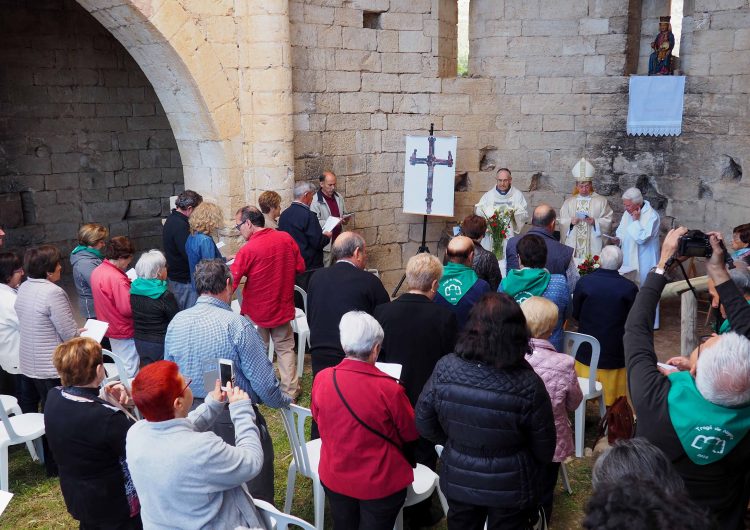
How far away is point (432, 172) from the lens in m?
8.59

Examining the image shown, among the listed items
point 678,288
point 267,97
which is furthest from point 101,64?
point 678,288

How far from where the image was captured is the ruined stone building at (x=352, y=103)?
7.45 metres

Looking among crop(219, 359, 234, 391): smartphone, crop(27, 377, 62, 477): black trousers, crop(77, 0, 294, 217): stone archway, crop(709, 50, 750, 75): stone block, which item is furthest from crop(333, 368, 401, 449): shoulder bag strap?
crop(709, 50, 750, 75): stone block

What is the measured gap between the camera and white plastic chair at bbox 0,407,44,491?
4328 millimetres

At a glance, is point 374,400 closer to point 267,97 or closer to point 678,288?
point 678,288

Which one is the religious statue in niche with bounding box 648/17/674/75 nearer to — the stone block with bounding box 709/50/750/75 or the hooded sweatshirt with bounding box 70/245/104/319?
the stone block with bounding box 709/50/750/75

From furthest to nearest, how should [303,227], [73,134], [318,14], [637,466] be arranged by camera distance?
1. [73,134]
2. [318,14]
3. [303,227]
4. [637,466]

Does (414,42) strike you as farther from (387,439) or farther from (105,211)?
(387,439)

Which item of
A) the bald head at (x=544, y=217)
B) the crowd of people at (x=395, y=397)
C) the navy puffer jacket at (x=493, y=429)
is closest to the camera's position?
the crowd of people at (x=395, y=397)

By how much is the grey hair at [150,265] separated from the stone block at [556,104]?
5.80 m

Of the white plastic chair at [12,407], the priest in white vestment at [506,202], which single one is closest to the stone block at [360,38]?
the priest in white vestment at [506,202]

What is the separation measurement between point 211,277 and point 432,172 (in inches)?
204

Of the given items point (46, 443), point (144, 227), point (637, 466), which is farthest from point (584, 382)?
point (144, 227)

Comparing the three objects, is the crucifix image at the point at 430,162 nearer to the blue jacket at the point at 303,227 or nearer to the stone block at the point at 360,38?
the stone block at the point at 360,38
